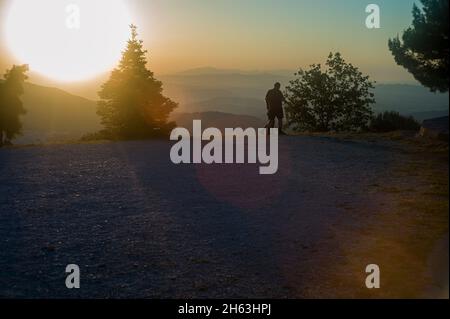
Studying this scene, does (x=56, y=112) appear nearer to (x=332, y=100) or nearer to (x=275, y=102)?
(x=332, y=100)

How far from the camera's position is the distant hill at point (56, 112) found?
127938 millimetres

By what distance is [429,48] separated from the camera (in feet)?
70.5

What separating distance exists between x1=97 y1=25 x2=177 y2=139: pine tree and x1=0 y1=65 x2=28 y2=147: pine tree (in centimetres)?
2102

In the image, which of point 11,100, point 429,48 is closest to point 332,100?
point 429,48

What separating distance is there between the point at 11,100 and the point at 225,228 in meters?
41.8

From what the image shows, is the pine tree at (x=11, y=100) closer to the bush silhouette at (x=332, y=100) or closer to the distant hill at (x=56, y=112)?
the bush silhouette at (x=332, y=100)

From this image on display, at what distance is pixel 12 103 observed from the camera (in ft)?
149

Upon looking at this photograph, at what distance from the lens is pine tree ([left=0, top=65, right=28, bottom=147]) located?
146 feet

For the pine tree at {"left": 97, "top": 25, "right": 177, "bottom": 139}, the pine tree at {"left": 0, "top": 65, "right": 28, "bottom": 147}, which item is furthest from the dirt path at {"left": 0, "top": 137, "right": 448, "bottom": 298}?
the pine tree at {"left": 0, "top": 65, "right": 28, "bottom": 147}

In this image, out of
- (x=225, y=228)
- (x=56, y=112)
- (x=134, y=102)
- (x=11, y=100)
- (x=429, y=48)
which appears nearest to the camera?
(x=225, y=228)

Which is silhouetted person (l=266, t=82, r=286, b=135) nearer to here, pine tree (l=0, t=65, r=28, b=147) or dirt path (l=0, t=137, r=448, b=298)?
dirt path (l=0, t=137, r=448, b=298)

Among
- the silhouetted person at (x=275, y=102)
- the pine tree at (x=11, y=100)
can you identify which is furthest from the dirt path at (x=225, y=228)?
the pine tree at (x=11, y=100)

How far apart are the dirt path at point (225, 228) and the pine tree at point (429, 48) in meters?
8.36
